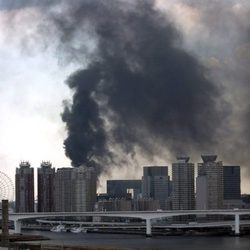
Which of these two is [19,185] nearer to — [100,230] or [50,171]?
[50,171]

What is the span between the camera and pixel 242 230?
377ft

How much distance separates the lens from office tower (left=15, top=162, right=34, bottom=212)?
176125mm

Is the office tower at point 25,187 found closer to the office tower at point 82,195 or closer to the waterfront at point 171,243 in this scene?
the office tower at point 82,195

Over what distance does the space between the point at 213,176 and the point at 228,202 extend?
1195 centimetres

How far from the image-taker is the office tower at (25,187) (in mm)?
176125

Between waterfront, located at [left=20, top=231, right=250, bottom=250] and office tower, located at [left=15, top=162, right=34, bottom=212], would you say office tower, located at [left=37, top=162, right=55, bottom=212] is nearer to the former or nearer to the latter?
office tower, located at [left=15, top=162, right=34, bottom=212]

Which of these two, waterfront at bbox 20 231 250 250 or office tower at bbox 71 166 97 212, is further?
office tower at bbox 71 166 97 212

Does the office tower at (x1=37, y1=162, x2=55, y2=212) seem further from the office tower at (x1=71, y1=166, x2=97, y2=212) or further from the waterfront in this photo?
the waterfront

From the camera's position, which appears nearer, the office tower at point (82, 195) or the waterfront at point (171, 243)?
the waterfront at point (171, 243)

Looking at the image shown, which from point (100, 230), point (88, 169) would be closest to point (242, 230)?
point (100, 230)

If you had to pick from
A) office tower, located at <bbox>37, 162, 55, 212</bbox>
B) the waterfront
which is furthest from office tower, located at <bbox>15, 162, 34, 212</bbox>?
the waterfront

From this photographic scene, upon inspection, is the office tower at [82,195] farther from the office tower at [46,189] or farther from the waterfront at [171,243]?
the waterfront at [171,243]

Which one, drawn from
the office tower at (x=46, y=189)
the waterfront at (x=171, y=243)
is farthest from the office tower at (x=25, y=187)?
the waterfront at (x=171, y=243)

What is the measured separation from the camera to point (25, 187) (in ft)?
589
